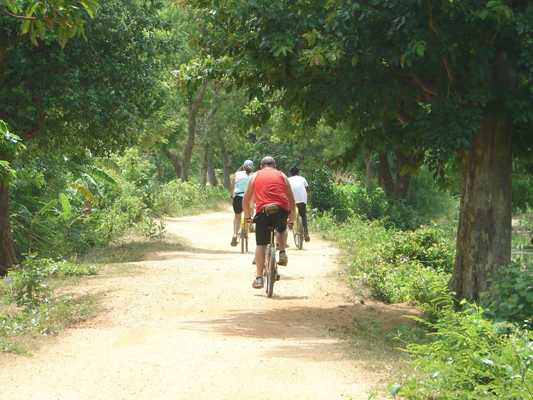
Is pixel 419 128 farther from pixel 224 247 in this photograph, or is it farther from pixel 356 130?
pixel 224 247

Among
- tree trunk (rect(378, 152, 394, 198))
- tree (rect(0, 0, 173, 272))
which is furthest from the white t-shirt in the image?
tree trunk (rect(378, 152, 394, 198))

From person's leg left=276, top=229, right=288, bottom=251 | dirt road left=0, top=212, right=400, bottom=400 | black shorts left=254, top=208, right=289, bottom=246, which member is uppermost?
black shorts left=254, top=208, right=289, bottom=246

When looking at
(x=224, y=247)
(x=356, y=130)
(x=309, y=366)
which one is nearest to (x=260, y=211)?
(x=356, y=130)

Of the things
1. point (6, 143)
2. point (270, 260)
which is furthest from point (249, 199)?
point (6, 143)

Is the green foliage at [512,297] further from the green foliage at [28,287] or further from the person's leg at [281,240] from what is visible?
the green foliage at [28,287]

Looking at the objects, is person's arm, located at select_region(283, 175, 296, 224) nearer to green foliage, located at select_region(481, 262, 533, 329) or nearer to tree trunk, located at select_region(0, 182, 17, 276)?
green foliage, located at select_region(481, 262, 533, 329)

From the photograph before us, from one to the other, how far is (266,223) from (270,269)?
2.05ft

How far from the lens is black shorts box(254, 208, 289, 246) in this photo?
12.1m

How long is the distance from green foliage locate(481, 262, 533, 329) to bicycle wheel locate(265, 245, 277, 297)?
155 inches

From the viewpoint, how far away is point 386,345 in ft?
30.5

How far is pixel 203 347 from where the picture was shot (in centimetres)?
845

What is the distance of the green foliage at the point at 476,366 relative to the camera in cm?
573

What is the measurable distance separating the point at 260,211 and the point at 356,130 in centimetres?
188

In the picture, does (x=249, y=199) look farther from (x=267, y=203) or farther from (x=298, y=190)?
(x=298, y=190)
